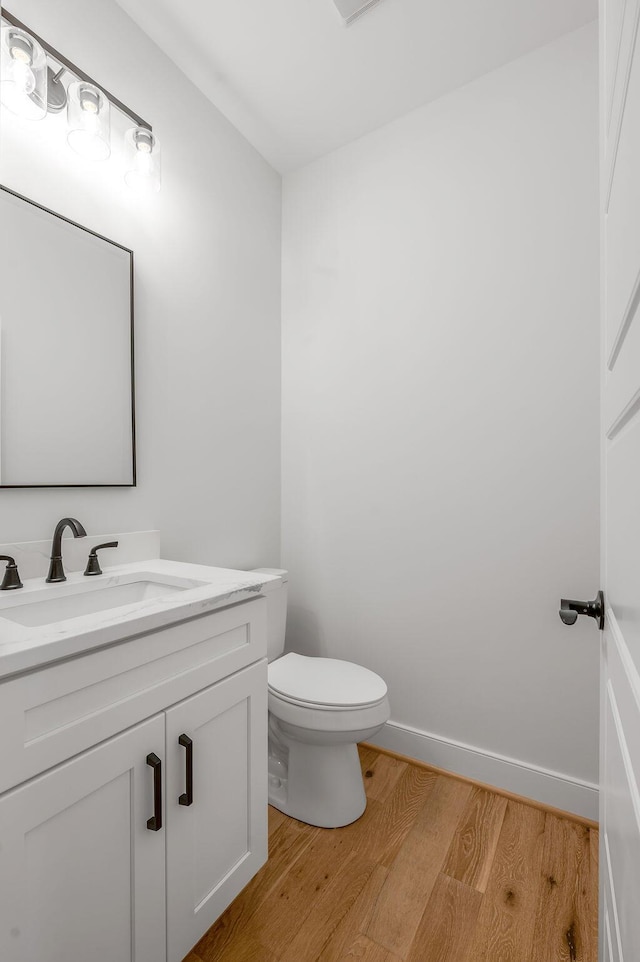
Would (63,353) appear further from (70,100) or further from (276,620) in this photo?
(276,620)

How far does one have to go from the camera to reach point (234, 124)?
188 cm

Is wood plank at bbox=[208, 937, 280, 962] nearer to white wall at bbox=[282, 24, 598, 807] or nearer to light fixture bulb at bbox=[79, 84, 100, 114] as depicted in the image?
white wall at bbox=[282, 24, 598, 807]

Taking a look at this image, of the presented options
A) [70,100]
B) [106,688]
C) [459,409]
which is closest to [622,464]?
[106,688]

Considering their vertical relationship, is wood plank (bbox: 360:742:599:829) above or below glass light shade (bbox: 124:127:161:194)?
below

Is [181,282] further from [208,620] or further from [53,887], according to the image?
[53,887]

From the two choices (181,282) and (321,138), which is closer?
(181,282)

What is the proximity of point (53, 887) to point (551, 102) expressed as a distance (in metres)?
2.44

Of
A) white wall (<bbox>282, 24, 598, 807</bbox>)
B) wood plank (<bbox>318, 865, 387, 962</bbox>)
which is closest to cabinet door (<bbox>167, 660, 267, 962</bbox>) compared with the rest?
wood plank (<bbox>318, 865, 387, 962</bbox>)

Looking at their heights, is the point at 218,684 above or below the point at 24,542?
below

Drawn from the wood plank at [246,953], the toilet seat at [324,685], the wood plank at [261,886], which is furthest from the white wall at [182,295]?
the wood plank at [246,953]

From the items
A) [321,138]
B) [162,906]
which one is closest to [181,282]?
[321,138]

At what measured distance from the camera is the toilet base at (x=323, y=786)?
1497 millimetres

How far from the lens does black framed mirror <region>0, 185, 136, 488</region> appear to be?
1.17 meters

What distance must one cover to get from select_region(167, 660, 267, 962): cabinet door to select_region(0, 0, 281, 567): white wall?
25.7 inches
